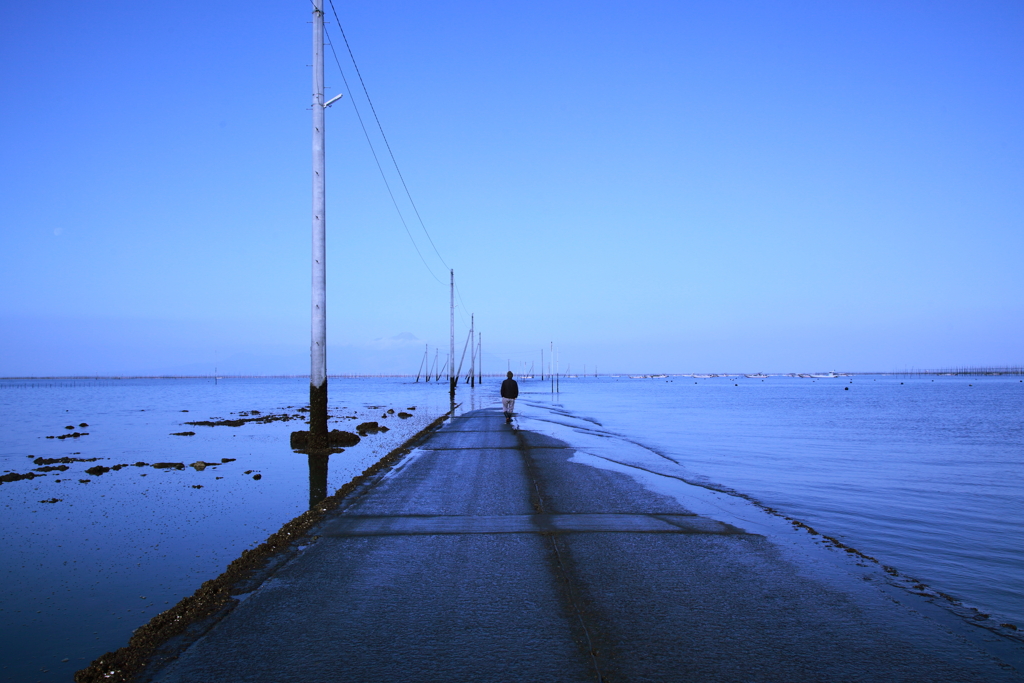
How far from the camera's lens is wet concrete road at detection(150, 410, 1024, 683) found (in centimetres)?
406

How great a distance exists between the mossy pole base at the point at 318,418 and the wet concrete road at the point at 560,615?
8261 millimetres

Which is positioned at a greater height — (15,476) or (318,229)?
(318,229)

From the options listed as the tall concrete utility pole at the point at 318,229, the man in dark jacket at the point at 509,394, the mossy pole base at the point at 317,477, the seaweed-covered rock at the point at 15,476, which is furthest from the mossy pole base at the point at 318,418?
the man in dark jacket at the point at 509,394

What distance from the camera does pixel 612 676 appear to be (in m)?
3.89

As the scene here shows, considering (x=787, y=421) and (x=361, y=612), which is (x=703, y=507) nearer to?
(x=361, y=612)

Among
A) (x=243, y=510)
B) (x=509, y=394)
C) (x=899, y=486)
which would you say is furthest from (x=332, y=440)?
(x=899, y=486)

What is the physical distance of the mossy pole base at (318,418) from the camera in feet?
53.3

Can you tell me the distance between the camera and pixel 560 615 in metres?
4.94

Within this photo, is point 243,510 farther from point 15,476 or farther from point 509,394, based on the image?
point 509,394

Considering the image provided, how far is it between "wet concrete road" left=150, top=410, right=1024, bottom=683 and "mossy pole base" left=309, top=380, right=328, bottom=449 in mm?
8261

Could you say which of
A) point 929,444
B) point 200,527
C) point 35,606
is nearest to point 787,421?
point 929,444

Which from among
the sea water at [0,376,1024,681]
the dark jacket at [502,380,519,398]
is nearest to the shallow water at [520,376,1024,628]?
the sea water at [0,376,1024,681]

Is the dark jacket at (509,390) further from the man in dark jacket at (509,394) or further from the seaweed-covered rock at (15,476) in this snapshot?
the seaweed-covered rock at (15,476)

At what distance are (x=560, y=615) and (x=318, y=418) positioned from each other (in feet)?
42.2
